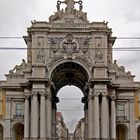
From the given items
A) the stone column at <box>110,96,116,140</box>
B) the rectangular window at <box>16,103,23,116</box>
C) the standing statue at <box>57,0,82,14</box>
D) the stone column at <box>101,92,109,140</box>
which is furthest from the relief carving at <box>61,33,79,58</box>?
the rectangular window at <box>16,103,23,116</box>

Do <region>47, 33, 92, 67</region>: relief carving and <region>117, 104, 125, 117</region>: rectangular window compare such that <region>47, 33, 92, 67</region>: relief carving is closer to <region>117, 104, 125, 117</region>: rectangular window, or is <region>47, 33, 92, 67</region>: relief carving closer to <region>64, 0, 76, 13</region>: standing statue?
<region>64, 0, 76, 13</region>: standing statue

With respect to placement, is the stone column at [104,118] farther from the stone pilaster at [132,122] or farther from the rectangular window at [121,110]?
the stone pilaster at [132,122]

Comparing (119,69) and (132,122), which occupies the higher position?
(119,69)

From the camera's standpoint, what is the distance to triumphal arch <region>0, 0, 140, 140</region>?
54406mm

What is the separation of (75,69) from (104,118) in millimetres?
7946

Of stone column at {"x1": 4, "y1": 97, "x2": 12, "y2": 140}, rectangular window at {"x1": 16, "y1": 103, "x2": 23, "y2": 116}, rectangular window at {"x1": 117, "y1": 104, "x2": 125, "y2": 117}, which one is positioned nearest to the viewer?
stone column at {"x1": 4, "y1": 97, "x2": 12, "y2": 140}

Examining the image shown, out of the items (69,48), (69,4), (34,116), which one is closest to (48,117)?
(34,116)

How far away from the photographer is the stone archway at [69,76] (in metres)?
57.4

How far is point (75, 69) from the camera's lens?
194 feet

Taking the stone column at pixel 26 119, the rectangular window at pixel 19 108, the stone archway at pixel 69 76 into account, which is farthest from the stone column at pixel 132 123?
the rectangular window at pixel 19 108

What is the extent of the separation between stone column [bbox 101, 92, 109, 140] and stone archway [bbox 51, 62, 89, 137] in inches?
155

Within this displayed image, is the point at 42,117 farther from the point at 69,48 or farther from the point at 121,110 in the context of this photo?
the point at 121,110

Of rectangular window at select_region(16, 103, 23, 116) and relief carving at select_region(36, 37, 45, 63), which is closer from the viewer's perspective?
relief carving at select_region(36, 37, 45, 63)

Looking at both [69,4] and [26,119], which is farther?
[69,4]
